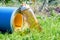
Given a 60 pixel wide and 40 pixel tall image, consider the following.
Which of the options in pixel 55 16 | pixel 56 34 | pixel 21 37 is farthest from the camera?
pixel 55 16

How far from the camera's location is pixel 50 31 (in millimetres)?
5418

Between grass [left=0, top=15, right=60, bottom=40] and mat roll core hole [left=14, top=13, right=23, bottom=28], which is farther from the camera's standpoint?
mat roll core hole [left=14, top=13, right=23, bottom=28]

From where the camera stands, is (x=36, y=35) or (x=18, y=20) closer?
(x=36, y=35)

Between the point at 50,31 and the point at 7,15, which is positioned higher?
the point at 7,15

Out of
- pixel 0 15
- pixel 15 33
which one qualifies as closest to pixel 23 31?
pixel 15 33

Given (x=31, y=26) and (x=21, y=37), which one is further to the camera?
(x=31, y=26)

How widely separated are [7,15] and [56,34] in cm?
102

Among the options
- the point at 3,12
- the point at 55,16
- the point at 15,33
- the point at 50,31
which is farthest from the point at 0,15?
the point at 55,16

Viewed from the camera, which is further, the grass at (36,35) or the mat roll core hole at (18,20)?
the mat roll core hole at (18,20)

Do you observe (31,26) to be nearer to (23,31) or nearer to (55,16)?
(23,31)

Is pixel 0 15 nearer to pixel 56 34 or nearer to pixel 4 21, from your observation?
pixel 4 21

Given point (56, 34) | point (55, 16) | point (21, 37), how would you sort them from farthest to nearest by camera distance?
point (55, 16)
point (56, 34)
point (21, 37)

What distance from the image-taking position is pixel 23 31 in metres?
5.25

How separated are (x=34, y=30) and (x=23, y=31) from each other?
0.22 m
